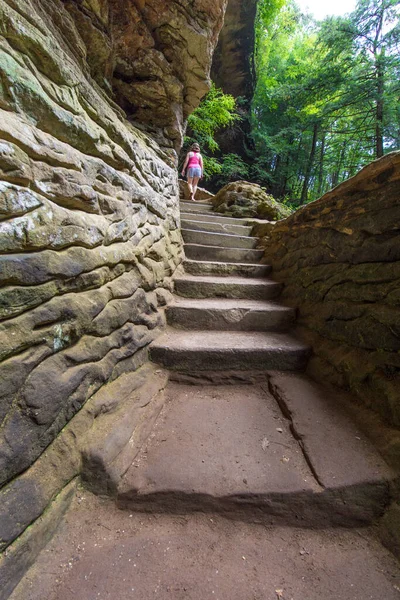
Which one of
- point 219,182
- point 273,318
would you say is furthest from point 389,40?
point 273,318

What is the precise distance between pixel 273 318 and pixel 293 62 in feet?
48.1

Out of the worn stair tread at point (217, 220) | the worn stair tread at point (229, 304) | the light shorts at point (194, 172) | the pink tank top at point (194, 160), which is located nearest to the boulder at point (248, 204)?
the worn stair tread at point (217, 220)

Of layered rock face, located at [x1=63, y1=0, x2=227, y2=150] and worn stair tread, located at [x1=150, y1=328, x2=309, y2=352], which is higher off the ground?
layered rock face, located at [x1=63, y1=0, x2=227, y2=150]

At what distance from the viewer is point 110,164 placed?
1.71m

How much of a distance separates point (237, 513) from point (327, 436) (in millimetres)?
651

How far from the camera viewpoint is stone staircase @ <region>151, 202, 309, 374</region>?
184cm

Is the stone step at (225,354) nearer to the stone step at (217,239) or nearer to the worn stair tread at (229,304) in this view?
the worn stair tread at (229,304)

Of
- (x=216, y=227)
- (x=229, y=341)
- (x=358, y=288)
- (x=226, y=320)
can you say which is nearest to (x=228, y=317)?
(x=226, y=320)

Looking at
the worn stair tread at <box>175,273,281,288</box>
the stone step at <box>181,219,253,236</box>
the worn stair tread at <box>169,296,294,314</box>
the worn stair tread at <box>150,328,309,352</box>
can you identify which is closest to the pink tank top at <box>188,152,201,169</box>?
the stone step at <box>181,219,253,236</box>

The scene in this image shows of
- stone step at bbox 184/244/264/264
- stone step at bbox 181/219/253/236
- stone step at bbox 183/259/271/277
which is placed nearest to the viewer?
stone step at bbox 183/259/271/277

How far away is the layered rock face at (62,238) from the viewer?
924mm

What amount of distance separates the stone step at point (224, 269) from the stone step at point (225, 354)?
118 centimetres

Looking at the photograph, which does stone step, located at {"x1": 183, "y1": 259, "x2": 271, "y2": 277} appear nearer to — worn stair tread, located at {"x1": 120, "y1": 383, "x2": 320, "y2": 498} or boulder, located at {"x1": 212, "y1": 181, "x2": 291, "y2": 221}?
worn stair tread, located at {"x1": 120, "y1": 383, "x2": 320, "y2": 498}

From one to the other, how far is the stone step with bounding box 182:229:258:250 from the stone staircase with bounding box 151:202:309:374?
0.12m
